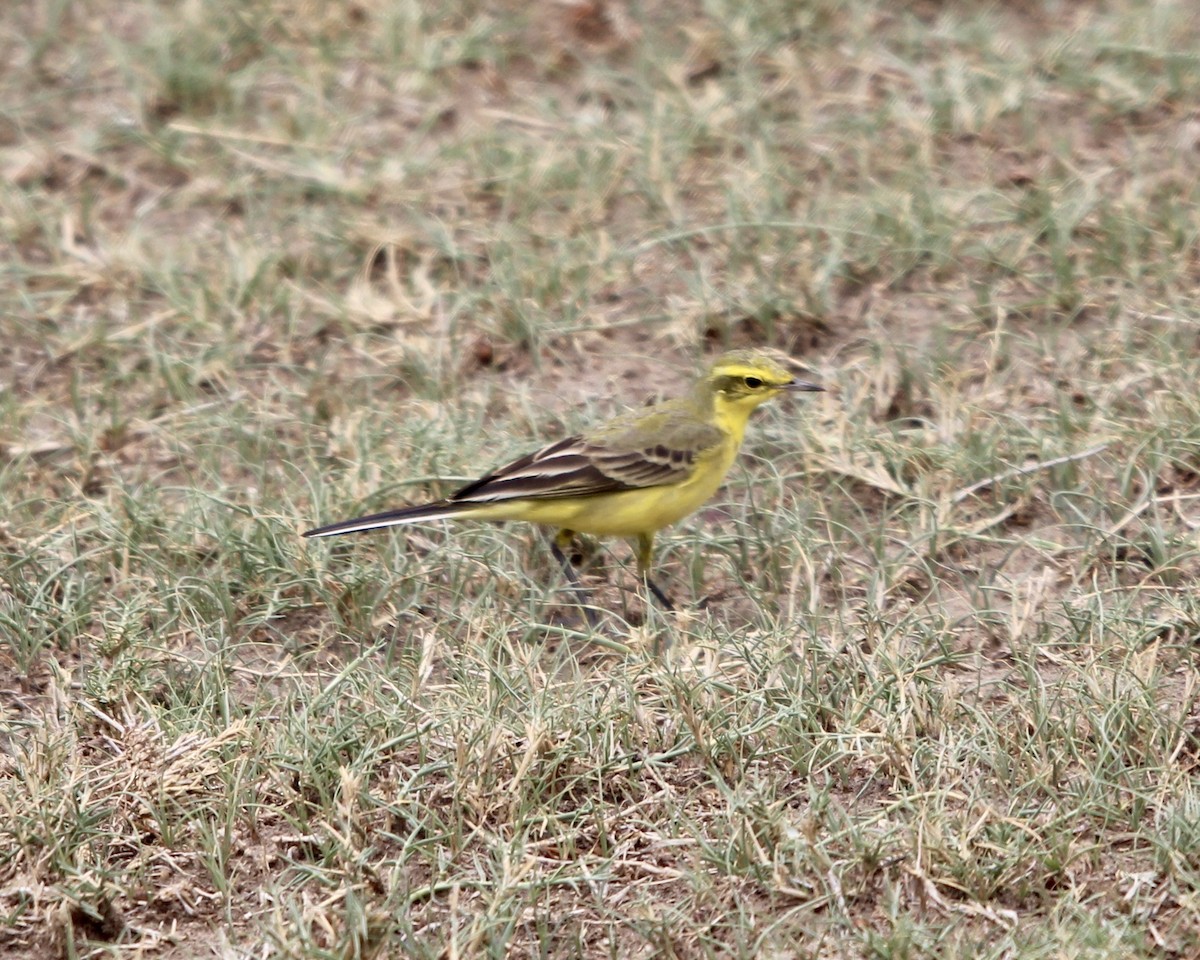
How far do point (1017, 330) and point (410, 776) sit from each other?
377 cm

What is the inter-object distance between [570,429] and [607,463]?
0.96m

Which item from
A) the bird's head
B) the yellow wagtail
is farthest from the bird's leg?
the bird's head

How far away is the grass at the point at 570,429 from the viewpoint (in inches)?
187

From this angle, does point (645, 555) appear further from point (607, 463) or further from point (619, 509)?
point (607, 463)

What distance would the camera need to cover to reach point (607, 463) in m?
6.34

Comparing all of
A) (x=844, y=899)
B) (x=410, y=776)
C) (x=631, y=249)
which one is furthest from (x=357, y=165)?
(x=844, y=899)

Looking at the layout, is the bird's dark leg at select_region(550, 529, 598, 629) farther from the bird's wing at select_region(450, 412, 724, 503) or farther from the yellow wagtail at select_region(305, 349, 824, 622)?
the bird's wing at select_region(450, 412, 724, 503)

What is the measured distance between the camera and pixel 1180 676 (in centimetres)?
546

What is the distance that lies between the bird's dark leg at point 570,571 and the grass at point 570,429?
0.07 meters

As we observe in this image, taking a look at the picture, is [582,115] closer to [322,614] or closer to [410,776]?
[322,614]

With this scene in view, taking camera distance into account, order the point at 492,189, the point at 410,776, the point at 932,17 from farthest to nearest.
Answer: the point at 932,17 → the point at 492,189 → the point at 410,776

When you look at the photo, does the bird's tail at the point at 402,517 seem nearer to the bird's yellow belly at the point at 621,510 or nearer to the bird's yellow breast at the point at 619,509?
the bird's yellow breast at the point at 619,509

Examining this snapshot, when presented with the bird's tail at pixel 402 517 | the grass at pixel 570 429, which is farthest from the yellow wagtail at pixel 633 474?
the grass at pixel 570 429

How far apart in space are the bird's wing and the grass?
1.09 feet
